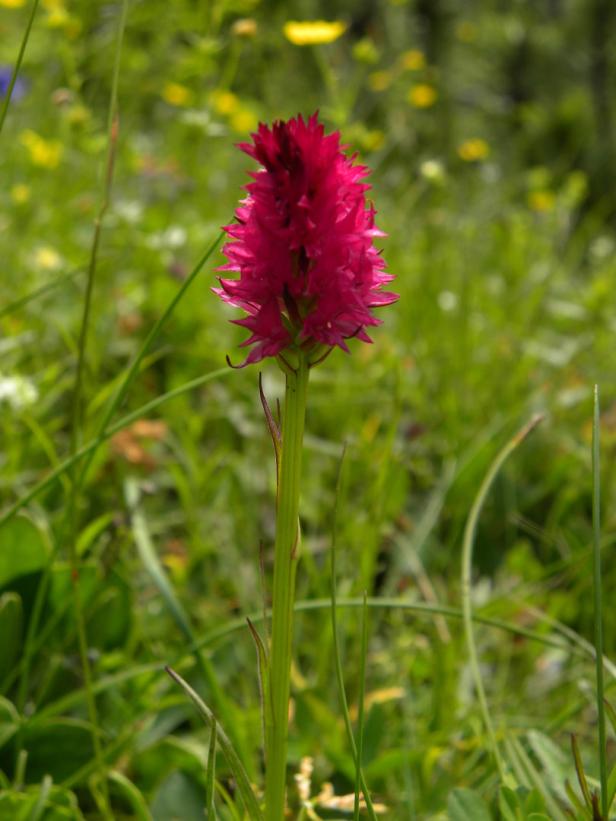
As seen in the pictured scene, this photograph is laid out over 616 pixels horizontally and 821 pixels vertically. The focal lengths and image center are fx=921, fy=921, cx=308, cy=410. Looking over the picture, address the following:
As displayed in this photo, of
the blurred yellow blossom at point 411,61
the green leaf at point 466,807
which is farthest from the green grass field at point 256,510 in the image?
the blurred yellow blossom at point 411,61

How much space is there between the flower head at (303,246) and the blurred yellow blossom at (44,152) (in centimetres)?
189

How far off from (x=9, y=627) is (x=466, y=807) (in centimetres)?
47

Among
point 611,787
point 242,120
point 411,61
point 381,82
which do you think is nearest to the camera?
point 611,787

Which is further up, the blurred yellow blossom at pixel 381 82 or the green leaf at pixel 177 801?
the blurred yellow blossom at pixel 381 82

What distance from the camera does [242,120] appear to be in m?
3.36

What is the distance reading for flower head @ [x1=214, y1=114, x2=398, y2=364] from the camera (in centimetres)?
48

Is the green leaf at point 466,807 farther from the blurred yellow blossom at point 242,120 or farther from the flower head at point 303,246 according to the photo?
the blurred yellow blossom at point 242,120

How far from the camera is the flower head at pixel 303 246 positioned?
484 mm

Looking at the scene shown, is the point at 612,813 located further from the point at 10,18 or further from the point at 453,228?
the point at 10,18

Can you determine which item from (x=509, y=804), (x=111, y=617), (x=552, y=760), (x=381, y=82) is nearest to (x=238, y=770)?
(x=509, y=804)

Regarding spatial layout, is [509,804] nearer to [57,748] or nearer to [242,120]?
[57,748]

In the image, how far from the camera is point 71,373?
5.22 ft

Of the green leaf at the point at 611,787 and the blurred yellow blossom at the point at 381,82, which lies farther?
the blurred yellow blossom at the point at 381,82

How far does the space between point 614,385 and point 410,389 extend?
52 cm
